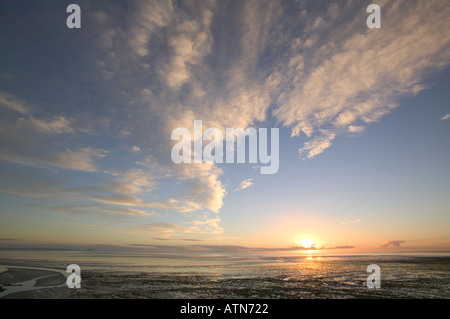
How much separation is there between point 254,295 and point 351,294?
30.6 feet

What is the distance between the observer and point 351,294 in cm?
2162
